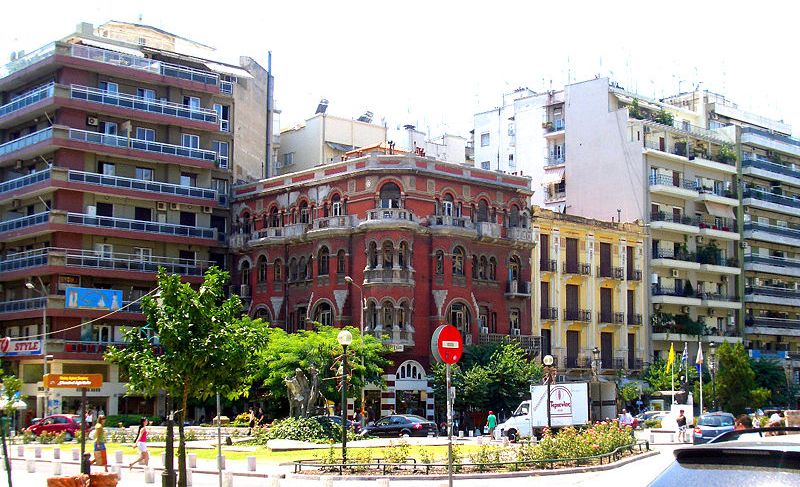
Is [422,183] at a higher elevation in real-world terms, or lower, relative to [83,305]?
higher

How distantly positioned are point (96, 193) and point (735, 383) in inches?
1660

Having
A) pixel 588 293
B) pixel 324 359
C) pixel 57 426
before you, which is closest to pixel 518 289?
pixel 588 293

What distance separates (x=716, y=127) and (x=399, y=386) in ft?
136

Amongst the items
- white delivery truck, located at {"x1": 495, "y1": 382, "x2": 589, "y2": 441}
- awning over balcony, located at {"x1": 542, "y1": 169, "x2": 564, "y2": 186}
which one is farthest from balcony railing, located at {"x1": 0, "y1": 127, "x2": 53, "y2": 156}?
awning over balcony, located at {"x1": 542, "y1": 169, "x2": 564, "y2": 186}

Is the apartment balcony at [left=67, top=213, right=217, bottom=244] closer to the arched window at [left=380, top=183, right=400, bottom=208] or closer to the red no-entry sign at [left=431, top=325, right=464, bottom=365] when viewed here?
the arched window at [left=380, top=183, right=400, bottom=208]

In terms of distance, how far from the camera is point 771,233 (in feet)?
271

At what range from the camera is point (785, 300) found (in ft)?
274

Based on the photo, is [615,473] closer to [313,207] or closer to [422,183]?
[422,183]

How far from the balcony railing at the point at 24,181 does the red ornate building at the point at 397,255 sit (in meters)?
12.6

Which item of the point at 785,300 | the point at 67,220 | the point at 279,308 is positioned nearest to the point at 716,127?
the point at 785,300

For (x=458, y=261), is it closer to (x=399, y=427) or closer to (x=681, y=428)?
(x=399, y=427)

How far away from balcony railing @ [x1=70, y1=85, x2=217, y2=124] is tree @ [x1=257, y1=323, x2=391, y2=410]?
17.9 m

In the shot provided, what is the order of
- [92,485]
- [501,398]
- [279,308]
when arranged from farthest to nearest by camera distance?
[279,308] → [501,398] → [92,485]

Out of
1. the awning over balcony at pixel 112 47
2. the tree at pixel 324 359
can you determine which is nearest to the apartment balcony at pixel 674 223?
the tree at pixel 324 359
